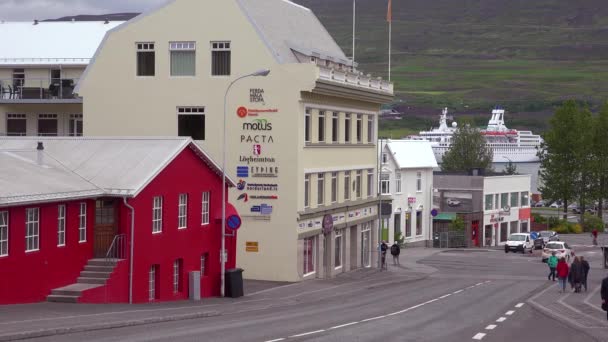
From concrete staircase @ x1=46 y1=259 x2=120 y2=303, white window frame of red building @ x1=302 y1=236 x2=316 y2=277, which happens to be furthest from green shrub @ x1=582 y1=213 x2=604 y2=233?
concrete staircase @ x1=46 y1=259 x2=120 y2=303

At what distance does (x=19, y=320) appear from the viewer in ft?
74.2

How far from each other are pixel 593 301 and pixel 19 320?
69.4 ft

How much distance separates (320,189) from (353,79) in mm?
6093

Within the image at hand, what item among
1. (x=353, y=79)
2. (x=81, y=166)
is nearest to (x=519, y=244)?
(x=353, y=79)

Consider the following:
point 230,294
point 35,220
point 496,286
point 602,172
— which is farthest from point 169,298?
point 602,172

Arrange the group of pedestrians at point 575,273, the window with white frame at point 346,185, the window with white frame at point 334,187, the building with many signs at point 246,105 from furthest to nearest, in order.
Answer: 1. the window with white frame at point 346,185
2. the window with white frame at point 334,187
3. the building with many signs at point 246,105
4. the group of pedestrians at point 575,273

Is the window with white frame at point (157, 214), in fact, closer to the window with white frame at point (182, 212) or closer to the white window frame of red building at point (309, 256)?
the window with white frame at point (182, 212)

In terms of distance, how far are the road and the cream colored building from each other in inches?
678

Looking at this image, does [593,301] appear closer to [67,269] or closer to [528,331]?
[528,331]

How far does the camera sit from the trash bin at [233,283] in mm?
37062

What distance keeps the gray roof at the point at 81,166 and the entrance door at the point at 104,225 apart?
631 mm

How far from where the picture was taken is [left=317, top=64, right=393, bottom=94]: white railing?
45812mm

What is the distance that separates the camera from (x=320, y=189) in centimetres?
4806

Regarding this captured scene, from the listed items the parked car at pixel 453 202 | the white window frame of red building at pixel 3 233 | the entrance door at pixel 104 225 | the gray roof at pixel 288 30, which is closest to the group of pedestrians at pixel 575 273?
the gray roof at pixel 288 30
